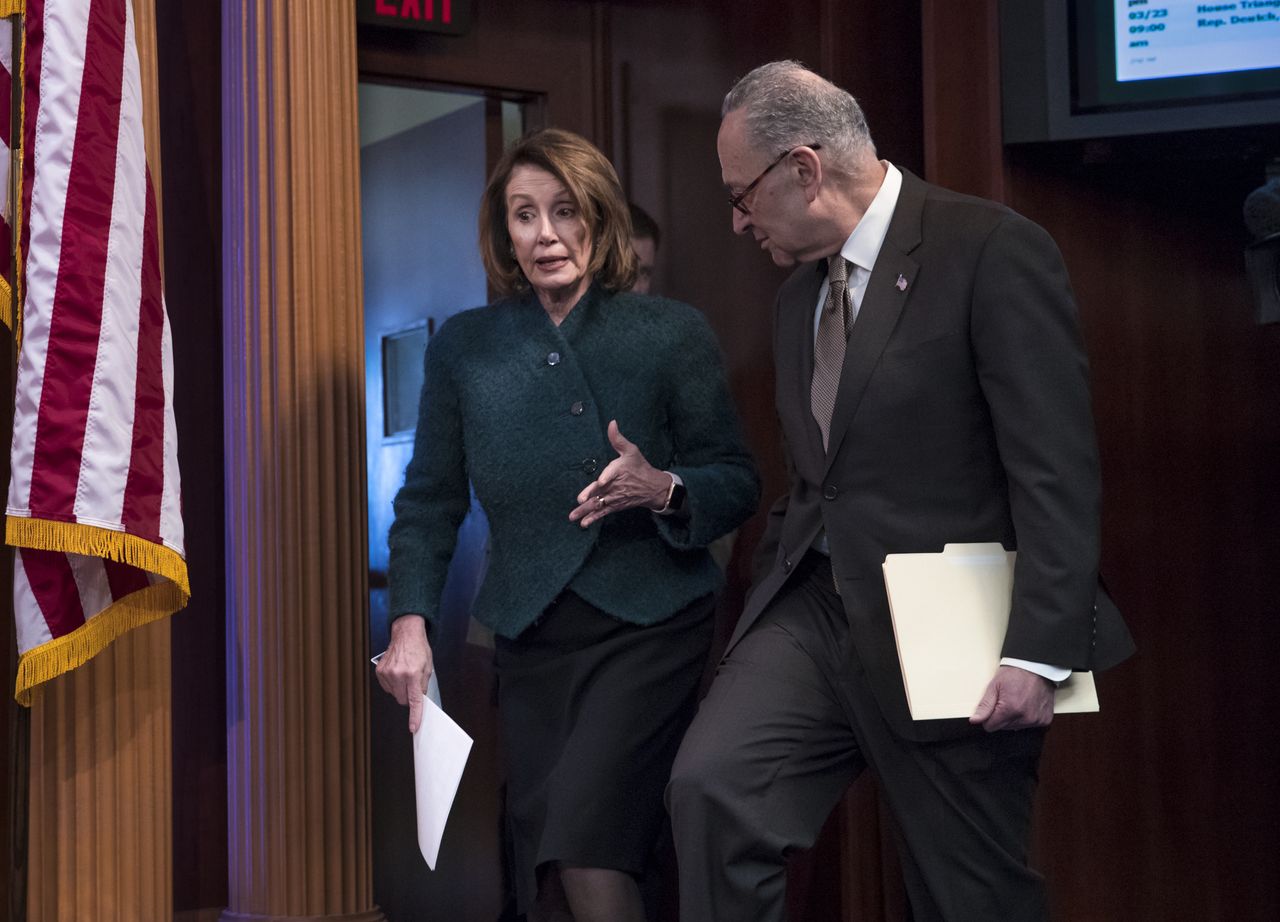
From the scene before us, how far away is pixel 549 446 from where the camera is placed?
2.90 metres

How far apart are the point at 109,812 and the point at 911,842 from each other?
1.49 m

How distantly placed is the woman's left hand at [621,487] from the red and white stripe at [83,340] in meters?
0.76

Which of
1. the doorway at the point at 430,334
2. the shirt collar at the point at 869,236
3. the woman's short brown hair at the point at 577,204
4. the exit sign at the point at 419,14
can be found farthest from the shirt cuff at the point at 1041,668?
the exit sign at the point at 419,14

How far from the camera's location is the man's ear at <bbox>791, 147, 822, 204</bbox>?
259cm

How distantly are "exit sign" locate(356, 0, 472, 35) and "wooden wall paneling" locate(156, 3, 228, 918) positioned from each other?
0.38 m

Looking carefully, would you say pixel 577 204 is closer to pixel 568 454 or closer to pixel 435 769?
pixel 568 454

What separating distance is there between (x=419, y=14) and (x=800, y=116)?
1.61 m

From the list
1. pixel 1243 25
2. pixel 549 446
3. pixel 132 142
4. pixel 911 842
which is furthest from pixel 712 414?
pixel 1243 25

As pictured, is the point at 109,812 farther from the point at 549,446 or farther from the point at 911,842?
the point at 911,842

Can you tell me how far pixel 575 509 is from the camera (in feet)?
9.13

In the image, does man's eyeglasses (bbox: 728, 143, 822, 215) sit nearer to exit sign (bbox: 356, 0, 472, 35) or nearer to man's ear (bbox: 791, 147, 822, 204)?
man's ear (bbox: 791, 147, 822, 204)

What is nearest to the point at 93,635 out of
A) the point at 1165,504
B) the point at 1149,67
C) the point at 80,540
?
the point at 80,540

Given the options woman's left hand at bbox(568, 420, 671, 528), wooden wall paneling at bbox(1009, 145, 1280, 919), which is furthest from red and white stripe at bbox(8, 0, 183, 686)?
wooden wall paneling at bbox(1009, 145, 1280, 919)

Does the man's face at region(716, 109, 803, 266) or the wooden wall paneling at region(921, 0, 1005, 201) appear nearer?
the man's face at region(716, 109, 803, 266)
